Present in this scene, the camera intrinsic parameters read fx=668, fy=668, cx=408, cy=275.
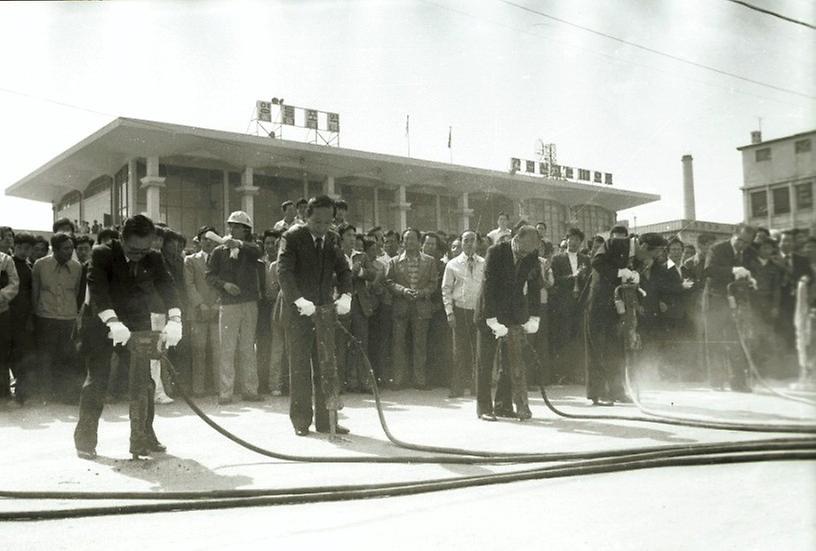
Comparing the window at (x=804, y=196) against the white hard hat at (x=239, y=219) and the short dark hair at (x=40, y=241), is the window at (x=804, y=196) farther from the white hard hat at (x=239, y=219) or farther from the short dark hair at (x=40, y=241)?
the short dark hair at (x=40, y=241)

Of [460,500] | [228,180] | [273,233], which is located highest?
[228,180]

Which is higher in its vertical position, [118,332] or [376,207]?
[376,207]

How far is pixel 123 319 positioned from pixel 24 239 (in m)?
3.36

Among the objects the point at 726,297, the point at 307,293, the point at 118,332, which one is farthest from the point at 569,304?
the point at 726,297

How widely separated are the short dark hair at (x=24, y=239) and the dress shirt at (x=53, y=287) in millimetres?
344

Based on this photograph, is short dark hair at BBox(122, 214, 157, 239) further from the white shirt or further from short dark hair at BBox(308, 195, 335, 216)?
the white shirt

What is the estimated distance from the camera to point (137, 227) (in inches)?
192

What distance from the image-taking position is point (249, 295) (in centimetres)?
755

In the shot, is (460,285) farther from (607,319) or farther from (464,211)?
(464,211)

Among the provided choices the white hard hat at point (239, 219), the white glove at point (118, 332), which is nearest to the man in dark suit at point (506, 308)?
the white hard hat at point (239, 219)

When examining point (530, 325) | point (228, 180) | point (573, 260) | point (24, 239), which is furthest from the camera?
point (228, 180)

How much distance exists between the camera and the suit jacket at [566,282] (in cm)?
808

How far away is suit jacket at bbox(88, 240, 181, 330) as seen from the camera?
481 cm

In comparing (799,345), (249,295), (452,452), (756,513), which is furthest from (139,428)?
(799,345)
